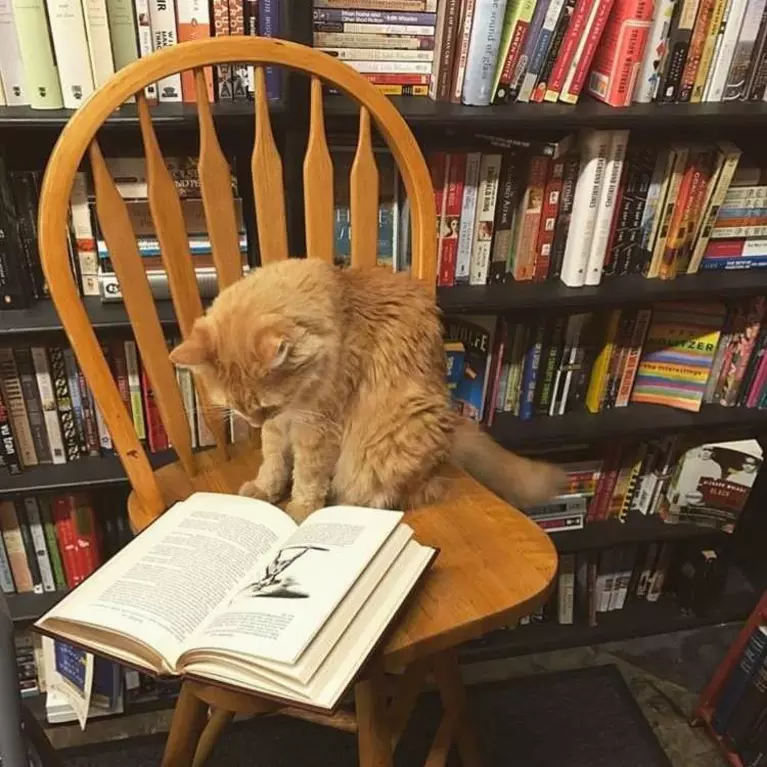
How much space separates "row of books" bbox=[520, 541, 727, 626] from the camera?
1.76 m

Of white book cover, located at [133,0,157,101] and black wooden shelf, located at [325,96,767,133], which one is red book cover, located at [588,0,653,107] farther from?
white book cover, located at [133,0,157,101]

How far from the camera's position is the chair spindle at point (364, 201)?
1128 millimetres

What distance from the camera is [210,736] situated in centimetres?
131

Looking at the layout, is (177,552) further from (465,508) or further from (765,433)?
(765,433)

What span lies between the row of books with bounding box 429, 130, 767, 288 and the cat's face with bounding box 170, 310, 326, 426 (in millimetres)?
481

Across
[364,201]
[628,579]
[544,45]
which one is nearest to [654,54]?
[544,45]

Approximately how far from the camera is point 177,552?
94cm

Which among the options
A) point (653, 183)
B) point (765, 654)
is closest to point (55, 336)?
point (653, 183)

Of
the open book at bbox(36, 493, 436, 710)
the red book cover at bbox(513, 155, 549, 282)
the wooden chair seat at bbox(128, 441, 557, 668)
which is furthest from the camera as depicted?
the red book cover at bbox(513, 155, 549, 282)

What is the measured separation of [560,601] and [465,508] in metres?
0.75

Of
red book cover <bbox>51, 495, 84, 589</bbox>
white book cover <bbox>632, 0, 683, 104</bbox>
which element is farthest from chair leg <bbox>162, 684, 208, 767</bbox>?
white book cover <bbox>632, 0, 683, 104</bbox>

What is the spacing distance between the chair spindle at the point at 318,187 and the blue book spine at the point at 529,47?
0.32 meters

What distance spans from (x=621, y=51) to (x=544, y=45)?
11 cm

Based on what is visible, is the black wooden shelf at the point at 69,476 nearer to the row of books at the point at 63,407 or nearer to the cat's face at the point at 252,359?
the row of books at the point at 63,407
